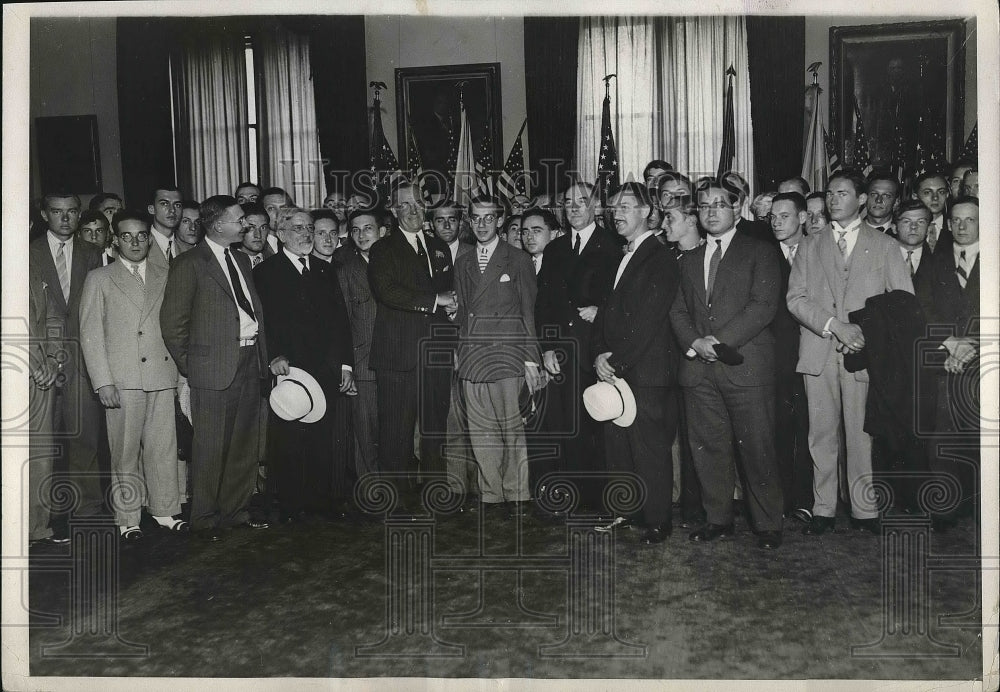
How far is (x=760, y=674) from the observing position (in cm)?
281

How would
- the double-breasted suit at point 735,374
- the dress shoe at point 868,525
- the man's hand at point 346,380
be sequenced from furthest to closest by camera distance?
the man's hand at point 346,380 → the double-breasted suit at point 735,374 → the dress shoe at point 868,525

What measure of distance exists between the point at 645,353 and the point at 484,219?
873 millimetres

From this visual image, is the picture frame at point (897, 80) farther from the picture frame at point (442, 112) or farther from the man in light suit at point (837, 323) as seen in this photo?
the picture frame at point (442, 112)

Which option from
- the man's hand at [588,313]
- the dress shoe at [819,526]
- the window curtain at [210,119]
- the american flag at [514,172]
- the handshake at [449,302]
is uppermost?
the window curtain at [210,119]

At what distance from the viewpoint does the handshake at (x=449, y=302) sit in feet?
11.0

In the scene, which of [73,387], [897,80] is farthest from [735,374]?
[73,387]

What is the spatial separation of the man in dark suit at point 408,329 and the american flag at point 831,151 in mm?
1587

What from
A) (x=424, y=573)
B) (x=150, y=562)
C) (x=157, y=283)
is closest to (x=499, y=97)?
(x=157, y=283)

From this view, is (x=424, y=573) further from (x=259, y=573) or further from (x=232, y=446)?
(x=232, y=446)

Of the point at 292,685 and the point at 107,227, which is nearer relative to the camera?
the point at 292,685

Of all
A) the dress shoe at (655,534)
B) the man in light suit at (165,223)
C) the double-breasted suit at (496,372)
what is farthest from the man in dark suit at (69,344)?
the dress shoe at (655,534)

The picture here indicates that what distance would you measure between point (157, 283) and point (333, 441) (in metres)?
1.01

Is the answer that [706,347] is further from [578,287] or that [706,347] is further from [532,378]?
[532,378]

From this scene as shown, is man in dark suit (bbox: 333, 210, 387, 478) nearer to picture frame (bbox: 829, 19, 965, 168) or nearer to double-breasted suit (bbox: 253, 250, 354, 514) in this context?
double-breasted suit (bbox: 253, 250, 354, 514)
